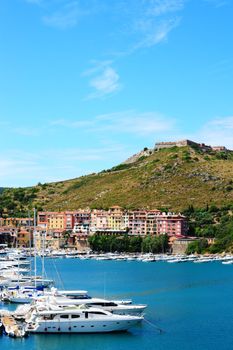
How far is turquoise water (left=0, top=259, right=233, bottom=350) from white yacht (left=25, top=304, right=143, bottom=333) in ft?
1.33

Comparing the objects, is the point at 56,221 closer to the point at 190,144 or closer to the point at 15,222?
the point at 15,222

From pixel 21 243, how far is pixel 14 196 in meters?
29.2

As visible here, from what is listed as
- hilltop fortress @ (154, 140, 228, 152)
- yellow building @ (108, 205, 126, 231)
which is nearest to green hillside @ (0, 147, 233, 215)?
hilltop fortress @ (154, 140, 228, 152)

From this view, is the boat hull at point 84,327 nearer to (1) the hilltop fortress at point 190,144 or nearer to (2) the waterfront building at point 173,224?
(2) the waterfront building at point 173,224

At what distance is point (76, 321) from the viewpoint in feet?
109

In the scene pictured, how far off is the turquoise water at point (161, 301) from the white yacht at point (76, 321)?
0.41m

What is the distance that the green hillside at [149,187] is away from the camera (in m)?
118

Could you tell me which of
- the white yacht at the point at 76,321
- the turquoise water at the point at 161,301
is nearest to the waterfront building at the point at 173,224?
the turquoise water at the point at 161,301

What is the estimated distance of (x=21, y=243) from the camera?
383 ft

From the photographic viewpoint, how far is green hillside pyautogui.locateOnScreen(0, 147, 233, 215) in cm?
11788

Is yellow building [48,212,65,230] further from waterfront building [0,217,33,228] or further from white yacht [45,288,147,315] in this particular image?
white yacht [45,288,147,315]

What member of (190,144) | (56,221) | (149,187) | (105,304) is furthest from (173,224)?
(105,304)

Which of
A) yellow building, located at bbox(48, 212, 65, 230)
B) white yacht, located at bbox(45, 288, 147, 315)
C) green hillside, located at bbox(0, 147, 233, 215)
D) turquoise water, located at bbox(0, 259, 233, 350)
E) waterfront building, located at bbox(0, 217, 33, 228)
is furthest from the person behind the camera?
waterfront building, located at bbox(0, 217, 33, 228)

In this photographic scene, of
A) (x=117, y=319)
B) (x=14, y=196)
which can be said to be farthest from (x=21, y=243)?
(x=117, y=319)
